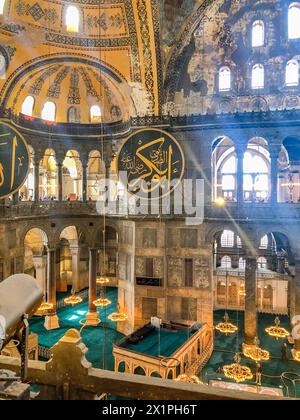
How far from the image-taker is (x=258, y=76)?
12.9 m

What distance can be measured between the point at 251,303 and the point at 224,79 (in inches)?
341

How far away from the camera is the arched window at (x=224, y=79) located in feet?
43.2

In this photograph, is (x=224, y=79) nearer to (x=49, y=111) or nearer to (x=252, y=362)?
(x=49, y=111)

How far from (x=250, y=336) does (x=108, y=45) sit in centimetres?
1236

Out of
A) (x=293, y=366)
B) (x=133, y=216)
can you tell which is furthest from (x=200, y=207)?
(x=293, y=366)

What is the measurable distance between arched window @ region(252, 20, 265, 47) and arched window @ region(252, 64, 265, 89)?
2.63 feet

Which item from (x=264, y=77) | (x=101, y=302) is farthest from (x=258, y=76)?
(x=101, y=302)

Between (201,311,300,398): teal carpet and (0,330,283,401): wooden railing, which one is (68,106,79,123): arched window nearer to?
(201,311,300,398): teal carpet

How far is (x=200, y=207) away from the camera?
13.3 m

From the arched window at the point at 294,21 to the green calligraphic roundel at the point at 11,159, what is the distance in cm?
1030

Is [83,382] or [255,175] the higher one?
[255,175]

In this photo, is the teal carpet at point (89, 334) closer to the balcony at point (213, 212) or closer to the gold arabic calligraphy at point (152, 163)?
the balcony at point (213, 212)

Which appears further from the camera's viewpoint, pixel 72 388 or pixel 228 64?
pixel 228 64

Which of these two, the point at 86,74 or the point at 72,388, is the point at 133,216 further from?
the point at 72,388
